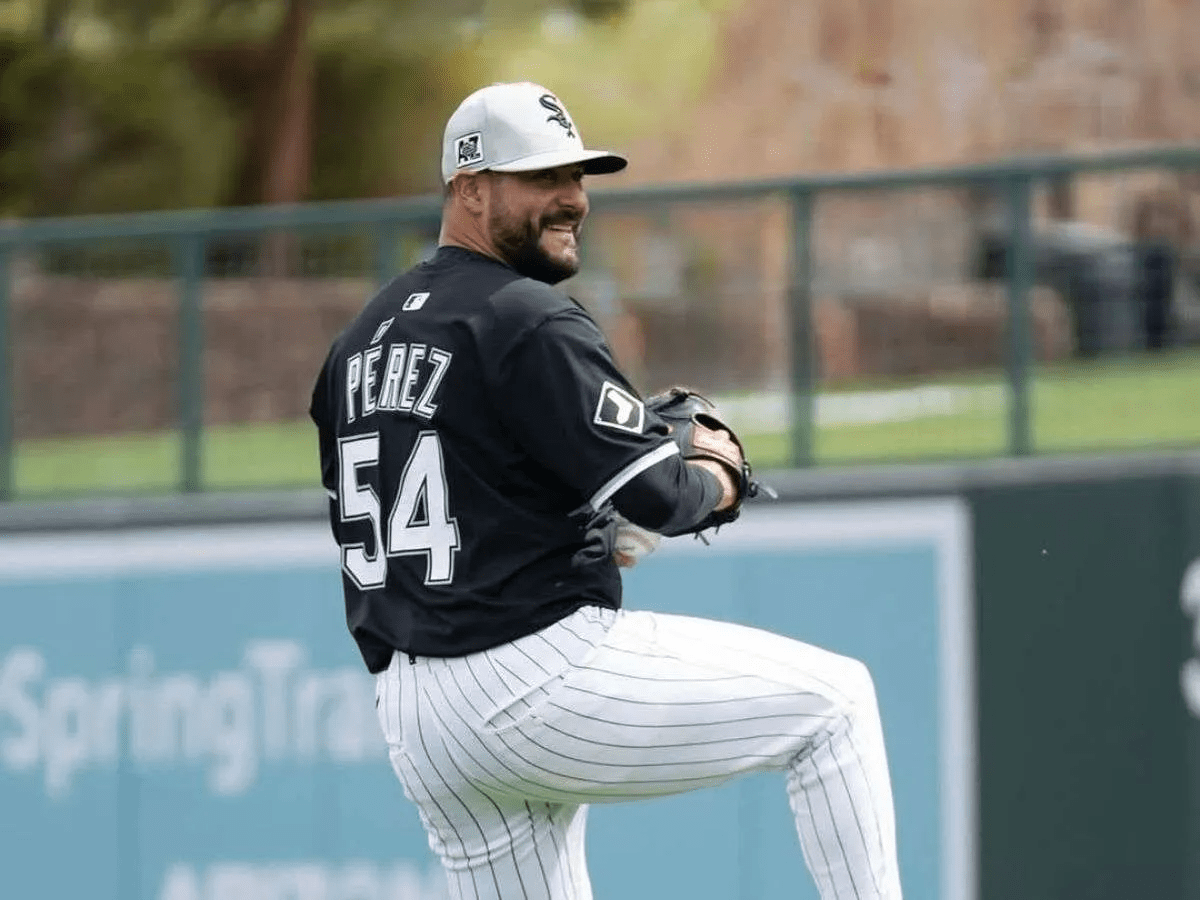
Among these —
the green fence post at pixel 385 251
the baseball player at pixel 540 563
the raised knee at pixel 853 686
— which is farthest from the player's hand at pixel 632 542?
the green fence post at pixel 385 251

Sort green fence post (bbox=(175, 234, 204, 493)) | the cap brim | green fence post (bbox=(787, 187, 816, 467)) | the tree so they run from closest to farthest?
the cap brim < green fence post (bbox=(787, 187, 816, 467)) < green fence post (bbox=(175, 234, 204, 493)) < the tree

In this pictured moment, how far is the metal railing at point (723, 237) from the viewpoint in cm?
693

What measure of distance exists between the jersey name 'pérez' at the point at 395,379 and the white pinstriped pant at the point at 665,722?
1.49ft

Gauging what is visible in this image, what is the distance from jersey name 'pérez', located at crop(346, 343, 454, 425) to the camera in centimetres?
405

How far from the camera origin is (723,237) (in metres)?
7.45

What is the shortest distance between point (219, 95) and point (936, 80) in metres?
7.25

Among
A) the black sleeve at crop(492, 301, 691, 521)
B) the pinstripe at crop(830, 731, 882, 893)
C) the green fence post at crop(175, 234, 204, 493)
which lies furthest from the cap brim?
the green fence post at crop(175, 234, 204, 493)

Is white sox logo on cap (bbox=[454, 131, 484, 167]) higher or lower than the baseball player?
higher

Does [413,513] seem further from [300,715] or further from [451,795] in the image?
[300,715]

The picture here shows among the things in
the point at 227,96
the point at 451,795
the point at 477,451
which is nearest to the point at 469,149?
the point at 477,451

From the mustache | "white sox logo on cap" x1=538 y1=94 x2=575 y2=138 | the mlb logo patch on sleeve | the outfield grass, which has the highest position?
"white sox logo on cap" x1=538 y1=94 x2=575 y2=138

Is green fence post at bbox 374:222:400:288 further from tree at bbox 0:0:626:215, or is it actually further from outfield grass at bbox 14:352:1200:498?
tree at bbox 0:0:626:215

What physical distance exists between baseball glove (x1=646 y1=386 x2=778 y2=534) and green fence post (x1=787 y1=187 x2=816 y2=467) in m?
2.91

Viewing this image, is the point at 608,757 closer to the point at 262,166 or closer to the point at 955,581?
the point at 955,581
